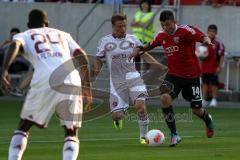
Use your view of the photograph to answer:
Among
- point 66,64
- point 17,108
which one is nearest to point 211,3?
point 17,108

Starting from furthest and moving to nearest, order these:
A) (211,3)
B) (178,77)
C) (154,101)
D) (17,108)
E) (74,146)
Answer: (211,3) < (154,101) < (17,108) < (178,77) < (74,146)

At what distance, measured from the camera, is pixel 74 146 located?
1289 cm

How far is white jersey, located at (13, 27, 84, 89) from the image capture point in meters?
13.0

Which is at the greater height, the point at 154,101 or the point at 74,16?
the point at 74,16

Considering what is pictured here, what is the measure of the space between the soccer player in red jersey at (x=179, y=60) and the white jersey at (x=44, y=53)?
4.93 m

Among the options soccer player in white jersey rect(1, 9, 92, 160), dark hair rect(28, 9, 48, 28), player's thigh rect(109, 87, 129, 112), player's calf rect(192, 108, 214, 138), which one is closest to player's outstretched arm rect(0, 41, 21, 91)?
soccer player in white jersey rect(1, 9, 92, 160)

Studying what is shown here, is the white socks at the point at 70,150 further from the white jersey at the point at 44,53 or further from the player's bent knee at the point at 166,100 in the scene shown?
the player's bent knee at the point at 166,100

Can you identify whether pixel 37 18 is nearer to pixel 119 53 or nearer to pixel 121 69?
pixel 119 53

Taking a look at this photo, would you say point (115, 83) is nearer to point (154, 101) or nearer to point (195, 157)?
point (195, 157)

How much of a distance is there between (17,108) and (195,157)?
12896 mm

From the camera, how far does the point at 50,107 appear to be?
13.1m

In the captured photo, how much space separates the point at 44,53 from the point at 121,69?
257 inches

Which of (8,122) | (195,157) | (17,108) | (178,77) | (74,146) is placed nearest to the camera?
(74,146)

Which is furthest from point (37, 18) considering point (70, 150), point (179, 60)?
point (179, 60)
